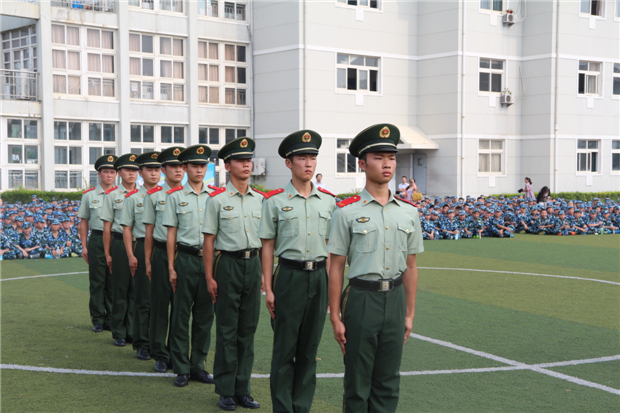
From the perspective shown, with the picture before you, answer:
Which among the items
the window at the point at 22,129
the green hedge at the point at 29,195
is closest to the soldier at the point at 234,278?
the green hedge at the point at 29,195

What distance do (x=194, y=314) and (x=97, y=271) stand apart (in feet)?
8.76

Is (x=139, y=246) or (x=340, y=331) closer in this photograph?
(x=340, y=331)

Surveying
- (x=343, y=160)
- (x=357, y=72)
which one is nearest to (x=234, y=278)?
(x=343, y=160)

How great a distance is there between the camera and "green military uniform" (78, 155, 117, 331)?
809 cm

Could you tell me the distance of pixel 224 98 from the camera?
86.8 feet

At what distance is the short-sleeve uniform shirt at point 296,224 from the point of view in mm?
4969

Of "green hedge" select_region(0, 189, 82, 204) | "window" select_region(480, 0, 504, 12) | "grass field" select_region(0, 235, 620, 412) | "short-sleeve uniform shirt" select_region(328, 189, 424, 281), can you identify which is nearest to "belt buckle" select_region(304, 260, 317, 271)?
"short-sleeve uniform shirt" select_region(328, 189, 424, 281)

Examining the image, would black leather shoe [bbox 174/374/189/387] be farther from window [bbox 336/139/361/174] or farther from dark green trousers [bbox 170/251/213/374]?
window [bbox 336/139/361/174]

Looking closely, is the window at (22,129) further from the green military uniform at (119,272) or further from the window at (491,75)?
the window at (491,75)

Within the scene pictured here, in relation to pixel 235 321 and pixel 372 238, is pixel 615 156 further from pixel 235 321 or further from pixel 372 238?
pixel 372 238

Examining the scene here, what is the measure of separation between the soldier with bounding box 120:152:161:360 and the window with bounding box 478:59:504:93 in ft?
72.2

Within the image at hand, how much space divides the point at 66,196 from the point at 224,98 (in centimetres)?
839

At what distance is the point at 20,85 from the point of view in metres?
22.9

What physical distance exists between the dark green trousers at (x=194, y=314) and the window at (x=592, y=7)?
26624 mm
